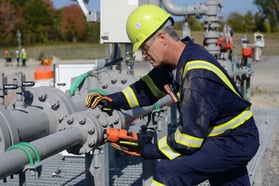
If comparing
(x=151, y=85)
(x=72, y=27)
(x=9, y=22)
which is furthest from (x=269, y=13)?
(x=151, y=85)

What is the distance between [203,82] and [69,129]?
2.13 ft

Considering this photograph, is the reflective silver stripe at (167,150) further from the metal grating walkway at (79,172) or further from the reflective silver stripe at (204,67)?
the metal grating walkway at (79,172)

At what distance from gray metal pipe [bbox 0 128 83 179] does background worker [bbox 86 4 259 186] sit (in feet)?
1.26

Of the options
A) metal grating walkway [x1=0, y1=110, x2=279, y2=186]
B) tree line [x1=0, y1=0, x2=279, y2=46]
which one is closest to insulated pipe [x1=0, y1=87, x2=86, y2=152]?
metal grating walkway [x1=0, y1=110, x2=279, y2=186]

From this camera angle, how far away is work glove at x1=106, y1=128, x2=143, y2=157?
2658 mm

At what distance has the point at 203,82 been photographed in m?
2.34

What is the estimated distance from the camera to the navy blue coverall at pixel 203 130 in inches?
92.5

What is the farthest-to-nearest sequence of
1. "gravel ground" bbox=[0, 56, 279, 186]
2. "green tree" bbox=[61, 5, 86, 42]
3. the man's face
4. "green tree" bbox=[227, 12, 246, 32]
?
"green tree" bbox=[61, 5, 86, 42]
"green tree" bbox=[227, 12, 246, 32]
"gravel ground" bbox=[0, 56, 279, 186]
the man's face

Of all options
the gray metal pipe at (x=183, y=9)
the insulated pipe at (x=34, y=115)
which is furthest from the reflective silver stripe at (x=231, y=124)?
the gray metal pipe at (x=183, y=9)

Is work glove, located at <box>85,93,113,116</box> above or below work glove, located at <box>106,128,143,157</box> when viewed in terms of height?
above

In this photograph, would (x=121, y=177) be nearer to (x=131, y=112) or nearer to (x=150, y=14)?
(x=131, y=112)

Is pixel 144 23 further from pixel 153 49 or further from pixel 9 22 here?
pixel 9 22

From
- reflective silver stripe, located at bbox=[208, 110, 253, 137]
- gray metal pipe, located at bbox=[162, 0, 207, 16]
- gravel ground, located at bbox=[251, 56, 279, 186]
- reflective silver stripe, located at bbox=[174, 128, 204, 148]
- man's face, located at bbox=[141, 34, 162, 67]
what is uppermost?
gray metal pipe, located at bbox=[162, 0, 207, 16]

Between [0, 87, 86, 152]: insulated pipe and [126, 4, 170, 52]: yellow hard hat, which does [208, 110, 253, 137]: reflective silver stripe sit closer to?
[126, 4, 170, 52]: yellow hard hat
